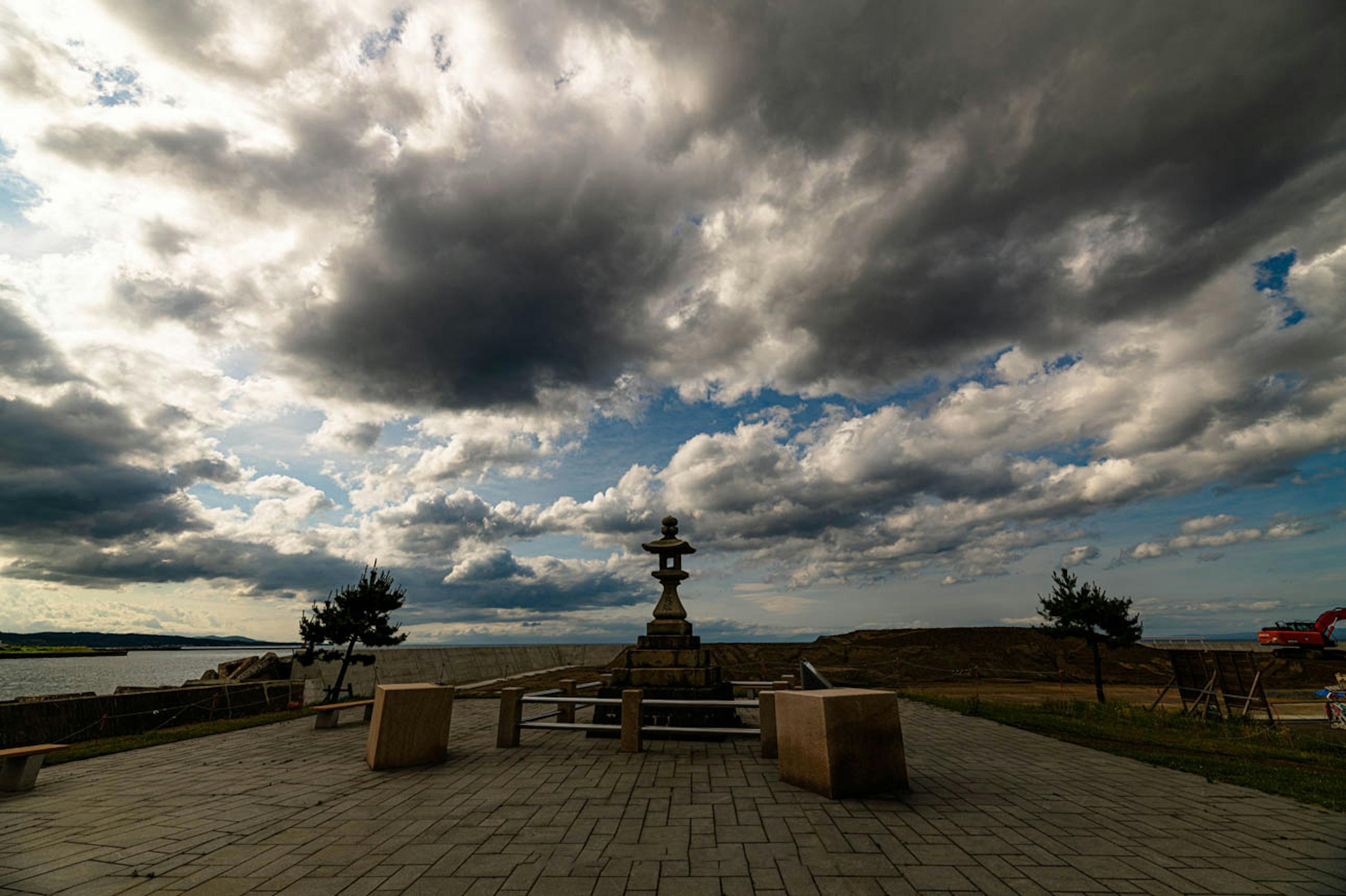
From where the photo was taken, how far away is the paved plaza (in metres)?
3.91

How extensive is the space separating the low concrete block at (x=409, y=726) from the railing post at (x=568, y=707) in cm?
218

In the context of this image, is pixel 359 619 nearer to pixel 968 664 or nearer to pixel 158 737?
pixel 158 737

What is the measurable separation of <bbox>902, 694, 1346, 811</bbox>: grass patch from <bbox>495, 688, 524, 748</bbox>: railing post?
905 centimetres

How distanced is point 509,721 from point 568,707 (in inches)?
58.7

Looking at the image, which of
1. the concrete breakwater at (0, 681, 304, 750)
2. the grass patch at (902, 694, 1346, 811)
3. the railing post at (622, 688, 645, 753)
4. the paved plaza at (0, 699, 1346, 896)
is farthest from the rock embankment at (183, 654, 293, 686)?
the grass patch at (902, 694, 1346, 811)

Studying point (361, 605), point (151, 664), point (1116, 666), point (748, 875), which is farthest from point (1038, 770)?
point (151, 664)

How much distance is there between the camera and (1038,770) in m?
7.12

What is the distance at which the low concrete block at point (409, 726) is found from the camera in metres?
7.35

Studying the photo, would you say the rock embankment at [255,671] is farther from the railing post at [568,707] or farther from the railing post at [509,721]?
the railing post at [509,721]

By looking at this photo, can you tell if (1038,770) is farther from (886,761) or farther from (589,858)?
(589,858)

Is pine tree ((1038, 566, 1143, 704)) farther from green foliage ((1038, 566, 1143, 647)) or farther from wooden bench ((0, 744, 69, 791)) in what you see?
wooden bench ((0, 744, 69, 791))

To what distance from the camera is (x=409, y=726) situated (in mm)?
7480

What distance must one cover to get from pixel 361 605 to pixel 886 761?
17.8 m

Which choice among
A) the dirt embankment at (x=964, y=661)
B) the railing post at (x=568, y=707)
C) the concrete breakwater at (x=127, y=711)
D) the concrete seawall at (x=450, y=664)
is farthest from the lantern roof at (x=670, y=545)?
the dirt embankment at (x=964, y=661)
